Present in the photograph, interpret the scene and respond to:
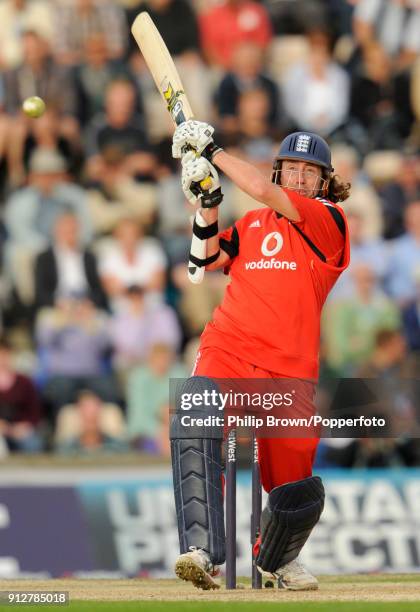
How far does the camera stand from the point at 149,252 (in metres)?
13.8

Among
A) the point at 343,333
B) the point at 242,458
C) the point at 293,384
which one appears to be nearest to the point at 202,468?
the point at 293,384

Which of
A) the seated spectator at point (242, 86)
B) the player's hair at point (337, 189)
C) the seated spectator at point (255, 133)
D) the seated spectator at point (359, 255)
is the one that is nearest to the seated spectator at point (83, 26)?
the seated spectator at point (242, 86)

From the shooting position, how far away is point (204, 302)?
13.5m

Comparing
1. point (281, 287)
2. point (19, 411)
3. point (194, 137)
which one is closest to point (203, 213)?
point (194, 137)

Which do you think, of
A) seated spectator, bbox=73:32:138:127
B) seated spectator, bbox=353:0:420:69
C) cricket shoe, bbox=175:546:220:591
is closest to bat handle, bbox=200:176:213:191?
cricket shoe, bbox=175:546:220:591

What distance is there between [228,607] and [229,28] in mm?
10495

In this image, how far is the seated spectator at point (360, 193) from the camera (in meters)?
14.0

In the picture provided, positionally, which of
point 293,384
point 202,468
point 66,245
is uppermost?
point 66,245

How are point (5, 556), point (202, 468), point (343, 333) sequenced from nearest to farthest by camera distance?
point (202, 468), point (5, 556), point (343, 333)

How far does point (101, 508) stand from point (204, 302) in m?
3.20

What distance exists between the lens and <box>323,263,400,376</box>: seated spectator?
42.3 feet

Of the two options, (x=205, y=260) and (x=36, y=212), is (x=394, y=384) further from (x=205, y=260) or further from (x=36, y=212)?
(x=36, y=212)

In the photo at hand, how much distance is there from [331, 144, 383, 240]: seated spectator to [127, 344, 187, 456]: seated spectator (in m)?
A: 2.46

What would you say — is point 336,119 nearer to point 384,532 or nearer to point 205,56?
point 205,56
